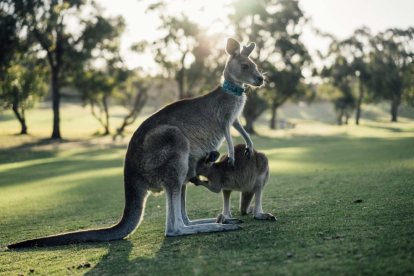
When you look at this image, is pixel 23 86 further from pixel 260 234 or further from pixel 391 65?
pixel 391 65

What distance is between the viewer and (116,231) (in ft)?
15.0

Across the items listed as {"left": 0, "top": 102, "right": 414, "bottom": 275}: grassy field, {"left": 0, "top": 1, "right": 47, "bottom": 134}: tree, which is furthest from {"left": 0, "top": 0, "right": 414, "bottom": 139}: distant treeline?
{"left": 0, "top": 102, "right": 414, "bottom": 275}: grassy field

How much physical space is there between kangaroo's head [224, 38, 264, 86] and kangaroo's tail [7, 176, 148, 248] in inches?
76.2

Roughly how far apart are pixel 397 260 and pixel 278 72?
3609cm

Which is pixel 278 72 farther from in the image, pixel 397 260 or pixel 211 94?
pixel 397 260

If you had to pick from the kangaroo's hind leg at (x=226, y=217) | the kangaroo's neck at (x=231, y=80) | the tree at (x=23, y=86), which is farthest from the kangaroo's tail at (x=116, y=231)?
the tree at (x=23, y=86)

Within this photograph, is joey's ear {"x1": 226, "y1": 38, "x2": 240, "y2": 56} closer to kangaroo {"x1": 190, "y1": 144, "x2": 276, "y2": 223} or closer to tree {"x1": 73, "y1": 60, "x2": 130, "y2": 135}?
kangaroo {"x1": 190, "y1": 144, "x2": 276, "y2": 223}

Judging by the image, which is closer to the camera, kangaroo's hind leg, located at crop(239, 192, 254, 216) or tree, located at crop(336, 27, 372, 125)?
kangaroo's hind leg, located at crop(239, 192, 254, 216)

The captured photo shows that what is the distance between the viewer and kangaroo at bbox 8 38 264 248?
14.5 feet

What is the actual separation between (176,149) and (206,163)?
551 millimetres

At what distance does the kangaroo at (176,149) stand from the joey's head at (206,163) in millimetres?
60

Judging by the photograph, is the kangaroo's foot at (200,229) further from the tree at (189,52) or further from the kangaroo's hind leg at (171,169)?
the tree at (189,52)

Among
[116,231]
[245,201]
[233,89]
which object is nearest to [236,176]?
[245,201]

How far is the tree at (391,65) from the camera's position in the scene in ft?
177
